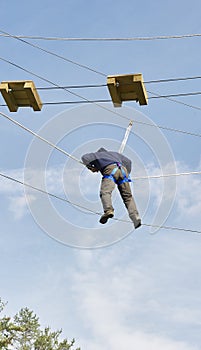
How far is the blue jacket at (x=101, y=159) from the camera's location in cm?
917

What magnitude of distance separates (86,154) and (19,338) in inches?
1159

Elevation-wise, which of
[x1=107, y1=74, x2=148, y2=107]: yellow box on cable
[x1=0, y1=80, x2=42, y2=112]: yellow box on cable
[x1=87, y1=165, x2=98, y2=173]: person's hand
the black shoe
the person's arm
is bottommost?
the black shoe

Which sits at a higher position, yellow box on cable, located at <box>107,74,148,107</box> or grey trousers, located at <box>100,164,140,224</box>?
yellow box on cable, located at <box>107,74,148,107</box>

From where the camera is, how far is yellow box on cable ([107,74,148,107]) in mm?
8562

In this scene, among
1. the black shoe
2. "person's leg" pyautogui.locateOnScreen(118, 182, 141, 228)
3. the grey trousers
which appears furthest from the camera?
"person's leg" pyautogui.locateOnScreen(118, 182, 141, 228)

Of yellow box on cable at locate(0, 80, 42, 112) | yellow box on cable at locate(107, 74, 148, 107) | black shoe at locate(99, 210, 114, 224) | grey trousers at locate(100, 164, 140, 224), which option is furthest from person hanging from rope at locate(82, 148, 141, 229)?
yellow box on cable at locate(0, 80, 42, 112)

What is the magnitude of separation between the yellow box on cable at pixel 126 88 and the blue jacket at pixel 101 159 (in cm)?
82

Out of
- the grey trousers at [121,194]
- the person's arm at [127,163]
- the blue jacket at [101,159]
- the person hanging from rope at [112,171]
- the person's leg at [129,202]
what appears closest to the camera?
the grey trousers at [121,194]

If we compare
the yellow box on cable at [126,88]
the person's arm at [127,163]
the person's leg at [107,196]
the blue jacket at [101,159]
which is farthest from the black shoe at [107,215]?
the yellow box on cable at [126,88]

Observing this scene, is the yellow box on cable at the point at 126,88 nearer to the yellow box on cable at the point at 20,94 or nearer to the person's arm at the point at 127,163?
the person's arm at the point at 127,163

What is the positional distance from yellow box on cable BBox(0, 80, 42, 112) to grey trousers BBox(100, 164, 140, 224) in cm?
152

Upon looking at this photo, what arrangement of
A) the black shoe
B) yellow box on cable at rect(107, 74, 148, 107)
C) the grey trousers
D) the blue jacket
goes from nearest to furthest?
1. the black shoe
2. yellow box on cable at rect(107, 74, 148, 107)
3. the grey trousers
4. the blue jacket

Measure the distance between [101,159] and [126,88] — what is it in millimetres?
1196

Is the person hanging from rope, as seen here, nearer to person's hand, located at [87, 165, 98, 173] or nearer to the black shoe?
person's hand, located at [87, 165, 98, 173]
